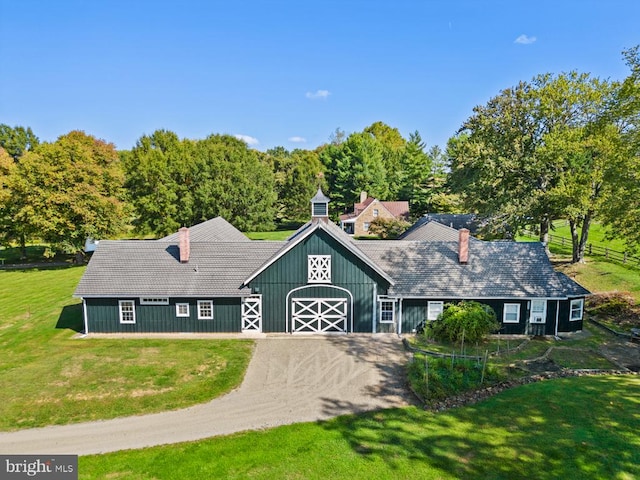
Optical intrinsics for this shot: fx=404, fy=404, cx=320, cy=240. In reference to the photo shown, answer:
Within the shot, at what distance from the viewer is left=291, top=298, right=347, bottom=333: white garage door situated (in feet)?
73.4

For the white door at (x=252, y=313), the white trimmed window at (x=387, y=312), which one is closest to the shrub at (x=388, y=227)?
the white trimmed window at (x=387, y=312)

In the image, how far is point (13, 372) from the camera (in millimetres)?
17500

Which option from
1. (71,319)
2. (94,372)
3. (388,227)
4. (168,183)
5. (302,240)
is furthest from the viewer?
(388,227)

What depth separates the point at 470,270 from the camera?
23.3 meters

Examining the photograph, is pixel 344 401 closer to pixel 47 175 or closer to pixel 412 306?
pixel 412 306

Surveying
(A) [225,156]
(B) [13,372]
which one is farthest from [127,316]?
(A) [225,156]

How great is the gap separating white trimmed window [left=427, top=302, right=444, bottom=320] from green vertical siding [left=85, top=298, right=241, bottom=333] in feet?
34.6

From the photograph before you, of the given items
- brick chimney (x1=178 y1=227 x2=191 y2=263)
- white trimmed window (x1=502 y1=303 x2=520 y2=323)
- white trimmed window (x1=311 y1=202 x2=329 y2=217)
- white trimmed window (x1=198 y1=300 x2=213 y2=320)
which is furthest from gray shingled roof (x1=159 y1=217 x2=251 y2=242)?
white trimmed window (x1=502 y1=303 x2=520 y2=323)

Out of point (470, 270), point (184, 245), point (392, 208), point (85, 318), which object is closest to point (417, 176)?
point (392, 208)

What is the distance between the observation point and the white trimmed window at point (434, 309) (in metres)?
22.4

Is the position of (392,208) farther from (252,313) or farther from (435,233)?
(252,313)

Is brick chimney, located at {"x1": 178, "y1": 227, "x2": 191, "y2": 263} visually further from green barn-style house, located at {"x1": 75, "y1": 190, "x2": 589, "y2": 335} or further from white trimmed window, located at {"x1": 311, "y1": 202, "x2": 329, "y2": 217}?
white trimmed window, located at {"x1": 311, "y1": 202, "x2": 329, "y2": 217}

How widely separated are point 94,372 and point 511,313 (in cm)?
2093

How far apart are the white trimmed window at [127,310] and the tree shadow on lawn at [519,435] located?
43.1 feet
